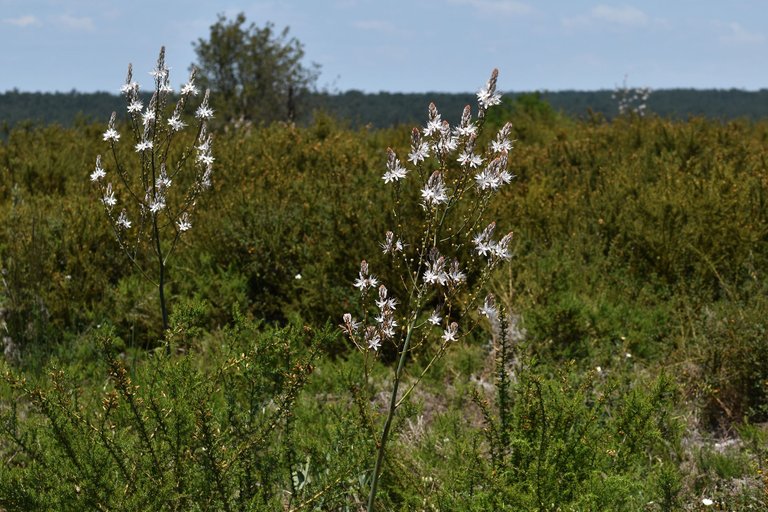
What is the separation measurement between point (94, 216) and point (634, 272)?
5.18m

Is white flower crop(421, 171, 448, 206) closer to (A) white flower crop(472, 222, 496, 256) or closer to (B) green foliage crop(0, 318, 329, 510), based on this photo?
(A) white flower crop(472, 222, 496, 256)

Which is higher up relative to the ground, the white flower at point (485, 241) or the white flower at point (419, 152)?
the white flower at point (419, 152)

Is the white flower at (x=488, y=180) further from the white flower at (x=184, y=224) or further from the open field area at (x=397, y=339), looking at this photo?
the white flower at (x=184, y=224)

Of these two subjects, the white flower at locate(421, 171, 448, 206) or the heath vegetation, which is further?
the heath vegetation

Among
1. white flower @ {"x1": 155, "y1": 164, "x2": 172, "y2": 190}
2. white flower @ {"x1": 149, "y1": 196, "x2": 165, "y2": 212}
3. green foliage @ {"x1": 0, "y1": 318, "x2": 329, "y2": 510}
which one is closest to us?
green foliage @ {"x1": 0, "y1": 318, "x2": 329, "y2": 510}

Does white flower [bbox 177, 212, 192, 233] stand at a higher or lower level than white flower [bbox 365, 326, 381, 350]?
higher

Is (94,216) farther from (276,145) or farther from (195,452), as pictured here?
(195,452)

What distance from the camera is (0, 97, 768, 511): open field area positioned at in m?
2.74

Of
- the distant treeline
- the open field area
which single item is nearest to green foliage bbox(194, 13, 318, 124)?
the open field area

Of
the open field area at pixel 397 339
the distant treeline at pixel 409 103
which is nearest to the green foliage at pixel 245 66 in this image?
the open field area at pixel 397 339

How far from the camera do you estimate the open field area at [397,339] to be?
2.74m

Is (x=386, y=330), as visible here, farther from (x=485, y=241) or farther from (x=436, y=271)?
(x=485, y=241)

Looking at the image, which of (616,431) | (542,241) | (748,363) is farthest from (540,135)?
(616,431)

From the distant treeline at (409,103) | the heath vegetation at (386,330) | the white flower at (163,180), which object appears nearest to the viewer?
the heath vegetation at (386,330)
